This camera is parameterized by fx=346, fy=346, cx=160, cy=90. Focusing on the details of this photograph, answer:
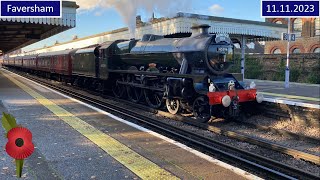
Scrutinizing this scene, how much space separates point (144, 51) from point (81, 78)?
26.5 ft

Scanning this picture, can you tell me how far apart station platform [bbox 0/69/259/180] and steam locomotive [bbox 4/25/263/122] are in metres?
2.21

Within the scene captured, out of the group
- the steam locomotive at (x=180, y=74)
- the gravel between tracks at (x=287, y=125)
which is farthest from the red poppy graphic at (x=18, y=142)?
the gravel between tracks at (x=287, y=125)

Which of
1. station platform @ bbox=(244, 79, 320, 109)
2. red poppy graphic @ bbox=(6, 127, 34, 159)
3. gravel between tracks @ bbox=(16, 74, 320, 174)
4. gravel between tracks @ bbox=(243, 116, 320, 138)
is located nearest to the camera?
red poppy graphic @ bbox=(6, 127, 34, 159)

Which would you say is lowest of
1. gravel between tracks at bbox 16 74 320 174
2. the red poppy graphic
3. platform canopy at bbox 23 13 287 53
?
gravel between tracks at bbox 16 74 320 174

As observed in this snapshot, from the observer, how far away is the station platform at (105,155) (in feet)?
16.2

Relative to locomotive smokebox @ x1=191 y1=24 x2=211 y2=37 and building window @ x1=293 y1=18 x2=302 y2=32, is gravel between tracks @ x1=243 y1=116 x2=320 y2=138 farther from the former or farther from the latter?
building window @ x1=293 y1=18 x2=302 y2=32

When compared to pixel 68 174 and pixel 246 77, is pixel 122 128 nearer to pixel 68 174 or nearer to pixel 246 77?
pixel 68 174

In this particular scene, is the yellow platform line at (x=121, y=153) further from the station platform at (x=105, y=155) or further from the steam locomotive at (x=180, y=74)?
the steam locomotive at (x=180, y=74)

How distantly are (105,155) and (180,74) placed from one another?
4.66 metres

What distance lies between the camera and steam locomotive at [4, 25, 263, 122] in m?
9.57

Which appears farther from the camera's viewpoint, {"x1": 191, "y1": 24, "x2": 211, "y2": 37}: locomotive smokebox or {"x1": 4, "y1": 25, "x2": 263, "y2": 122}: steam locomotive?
{"x1": 191, "y1": 24, "x2": 211, "y2": 37}: locomotive smokebox

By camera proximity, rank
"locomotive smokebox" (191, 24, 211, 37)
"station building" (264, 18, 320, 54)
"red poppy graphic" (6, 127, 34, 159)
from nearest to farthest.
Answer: "red poppy graphic" (6, 127, 34, 159)
"locomotive smokebox" (191, 24, 211, 37)
"station building" (264, 18, 320, 54)

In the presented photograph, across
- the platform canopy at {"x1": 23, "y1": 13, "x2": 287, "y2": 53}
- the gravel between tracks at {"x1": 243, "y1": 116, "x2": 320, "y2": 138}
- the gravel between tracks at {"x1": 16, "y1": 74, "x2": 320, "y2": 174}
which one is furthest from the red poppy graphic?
A: the platform canopy at {"x1": 23, "y1": 13, "x2": 287, "y2": 53}

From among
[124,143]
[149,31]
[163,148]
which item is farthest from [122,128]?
[149,31]
